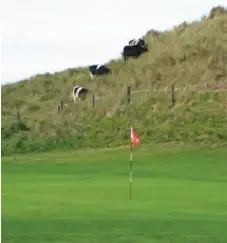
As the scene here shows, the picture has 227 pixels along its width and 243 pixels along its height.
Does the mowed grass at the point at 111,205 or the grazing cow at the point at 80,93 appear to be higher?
the grazing cow at the point at 80,93

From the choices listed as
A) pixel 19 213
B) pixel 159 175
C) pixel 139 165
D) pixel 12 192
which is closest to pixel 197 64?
pixel 139 165

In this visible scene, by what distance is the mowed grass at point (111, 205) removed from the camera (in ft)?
38.9

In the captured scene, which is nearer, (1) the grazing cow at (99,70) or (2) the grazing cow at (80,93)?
(2) the grazing cow at (80,93)

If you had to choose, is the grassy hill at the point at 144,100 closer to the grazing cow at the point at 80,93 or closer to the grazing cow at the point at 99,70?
the grazing cow at the point at 99,70

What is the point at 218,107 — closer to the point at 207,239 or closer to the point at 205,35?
the point at 205,35

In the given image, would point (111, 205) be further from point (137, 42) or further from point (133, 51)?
point (137, 42)

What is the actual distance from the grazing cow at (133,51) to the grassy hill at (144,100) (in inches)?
26.2

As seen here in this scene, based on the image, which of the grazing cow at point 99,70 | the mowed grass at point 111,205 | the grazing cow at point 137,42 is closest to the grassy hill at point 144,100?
the grazing cow at point 99,70

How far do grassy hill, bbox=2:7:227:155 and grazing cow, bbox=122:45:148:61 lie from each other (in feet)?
2.19

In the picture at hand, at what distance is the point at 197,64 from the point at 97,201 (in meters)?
34.4

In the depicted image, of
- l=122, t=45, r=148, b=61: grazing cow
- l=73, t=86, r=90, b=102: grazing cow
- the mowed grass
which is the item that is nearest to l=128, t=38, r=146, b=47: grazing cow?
l=122, t=45, r=148, b=61: grazing cow

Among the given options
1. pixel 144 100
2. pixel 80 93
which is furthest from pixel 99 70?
pixel 144 100

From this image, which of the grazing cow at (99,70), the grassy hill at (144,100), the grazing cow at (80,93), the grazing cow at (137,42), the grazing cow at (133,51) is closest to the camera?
the grassy hill at (144,100)

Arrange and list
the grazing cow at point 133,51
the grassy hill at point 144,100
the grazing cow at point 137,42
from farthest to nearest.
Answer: the grazing cow at point 137,42
the grazing cow at point 133,51
the grassy hill at point 144,100
